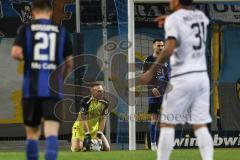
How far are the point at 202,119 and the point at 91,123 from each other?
684 centimetres

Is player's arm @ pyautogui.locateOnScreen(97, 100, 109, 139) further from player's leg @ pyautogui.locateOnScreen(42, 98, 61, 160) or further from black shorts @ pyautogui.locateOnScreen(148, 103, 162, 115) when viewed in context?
player's leg @ pyautogui.locateOnScreen(42, 98, 61, 160)

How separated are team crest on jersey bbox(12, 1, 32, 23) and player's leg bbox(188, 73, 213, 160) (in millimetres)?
9445

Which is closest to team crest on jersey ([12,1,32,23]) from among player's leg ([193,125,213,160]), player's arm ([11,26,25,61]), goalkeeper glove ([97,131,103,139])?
goalkeeper glove ([97,131,103,139])

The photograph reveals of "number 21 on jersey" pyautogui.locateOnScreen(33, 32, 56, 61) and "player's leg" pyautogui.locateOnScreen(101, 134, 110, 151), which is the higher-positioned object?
"number 21 on jersey" pyautogui.locateOnScreen(33, 32, 56, 61)

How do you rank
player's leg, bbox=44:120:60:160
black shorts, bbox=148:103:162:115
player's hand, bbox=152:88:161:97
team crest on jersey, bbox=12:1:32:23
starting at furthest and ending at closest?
team crest on jersey, bbox=12:1:32:23
player's hand, bbox=152:88:161:97
black shorts, bbox=148:103:162:115
player's leg, bbox=44:120:60:160

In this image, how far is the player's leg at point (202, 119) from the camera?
795 cm

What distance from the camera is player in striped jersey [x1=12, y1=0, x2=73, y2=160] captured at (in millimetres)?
7961

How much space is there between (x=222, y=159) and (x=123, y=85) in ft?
16.2

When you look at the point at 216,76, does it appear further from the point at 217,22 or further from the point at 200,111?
the point at 200,111

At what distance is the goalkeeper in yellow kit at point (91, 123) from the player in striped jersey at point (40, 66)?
6.25 meters

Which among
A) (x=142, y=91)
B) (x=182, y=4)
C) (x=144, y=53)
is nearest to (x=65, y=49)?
(x=182, y=4)

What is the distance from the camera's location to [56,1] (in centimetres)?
1683

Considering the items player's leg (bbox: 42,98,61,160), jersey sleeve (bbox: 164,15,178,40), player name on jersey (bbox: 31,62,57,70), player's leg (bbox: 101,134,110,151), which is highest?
jersey sleeve (bbox: 164,15,178,40)

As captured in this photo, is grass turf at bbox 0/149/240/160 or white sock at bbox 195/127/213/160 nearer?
white sock at bbox 195/127/213/160
